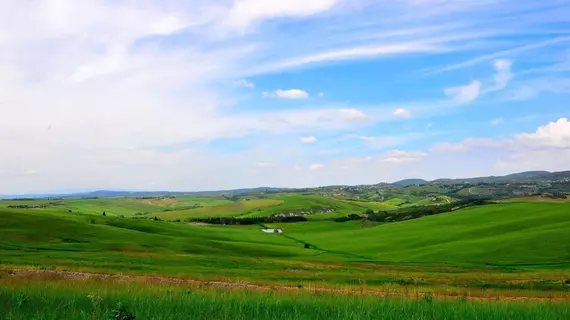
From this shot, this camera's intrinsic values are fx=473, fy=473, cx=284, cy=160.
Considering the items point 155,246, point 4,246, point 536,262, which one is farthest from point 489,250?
point 4,246

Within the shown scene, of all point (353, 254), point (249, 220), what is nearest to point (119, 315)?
point (353, 254)

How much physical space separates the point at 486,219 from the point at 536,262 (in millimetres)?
39338

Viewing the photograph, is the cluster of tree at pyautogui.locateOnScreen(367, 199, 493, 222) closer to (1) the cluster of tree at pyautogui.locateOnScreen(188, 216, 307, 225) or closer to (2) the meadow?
(2) the meadow

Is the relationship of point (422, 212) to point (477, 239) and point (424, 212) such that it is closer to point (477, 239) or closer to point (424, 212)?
point (424, 212)

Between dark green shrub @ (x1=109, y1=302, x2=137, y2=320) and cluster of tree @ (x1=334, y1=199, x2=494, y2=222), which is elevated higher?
dark green shrub @ (x1=109, y1=302, x2=137, y2=320)

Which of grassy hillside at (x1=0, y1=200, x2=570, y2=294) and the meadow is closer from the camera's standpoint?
the meadow

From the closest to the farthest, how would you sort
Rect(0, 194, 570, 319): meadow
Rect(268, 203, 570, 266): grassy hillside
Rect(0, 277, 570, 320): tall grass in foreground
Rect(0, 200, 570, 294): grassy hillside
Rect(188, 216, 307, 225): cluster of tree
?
Rect(0, 277, 570, 320): tall grass in foreground → Rect(0, 194, 570, 319): meadow → Rect(0, 200, 570, 294): grassy hillside → Rect(268, 203, 570, 266): grassy hillside → Rect(188, 216, 307, 225): cluster of tree

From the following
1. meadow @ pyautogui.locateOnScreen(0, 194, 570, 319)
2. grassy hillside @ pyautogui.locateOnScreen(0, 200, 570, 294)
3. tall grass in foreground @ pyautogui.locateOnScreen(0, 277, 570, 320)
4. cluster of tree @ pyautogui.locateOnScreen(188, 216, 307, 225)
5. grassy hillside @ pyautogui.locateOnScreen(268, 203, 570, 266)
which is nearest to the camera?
tall grass in foreground @ pyautogui.locateOnScreen(0, 277, 570, 320)

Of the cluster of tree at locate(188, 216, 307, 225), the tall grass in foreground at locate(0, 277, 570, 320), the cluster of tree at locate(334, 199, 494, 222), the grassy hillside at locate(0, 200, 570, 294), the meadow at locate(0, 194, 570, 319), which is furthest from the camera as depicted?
the cluster of tree at locate(188, 216, 307, 225)

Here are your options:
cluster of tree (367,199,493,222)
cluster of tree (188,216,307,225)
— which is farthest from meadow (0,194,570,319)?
cluster of tree (188,216,307,225)

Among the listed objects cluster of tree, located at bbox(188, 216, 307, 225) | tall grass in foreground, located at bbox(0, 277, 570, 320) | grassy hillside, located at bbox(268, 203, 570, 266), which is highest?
tall grass in foreground, located at bbox(0, 277, 570, 320)

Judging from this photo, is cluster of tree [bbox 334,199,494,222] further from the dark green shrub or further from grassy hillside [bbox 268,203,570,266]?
the dark green shrub

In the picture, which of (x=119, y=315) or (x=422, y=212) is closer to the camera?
(x=119, y=315)

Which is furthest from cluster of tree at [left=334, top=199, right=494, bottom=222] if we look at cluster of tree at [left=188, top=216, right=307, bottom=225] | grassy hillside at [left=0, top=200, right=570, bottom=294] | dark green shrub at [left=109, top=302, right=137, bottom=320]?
dark green shrub at [left=109, top=302, right=137, bottom=320]
